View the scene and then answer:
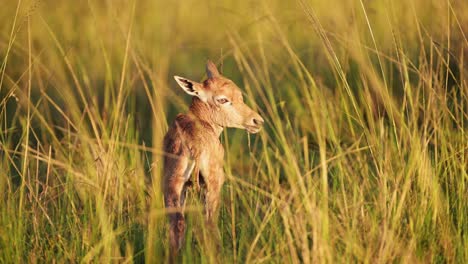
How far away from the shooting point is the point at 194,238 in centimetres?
461

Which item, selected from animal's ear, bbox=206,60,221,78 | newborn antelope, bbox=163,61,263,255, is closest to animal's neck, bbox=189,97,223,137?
newborn antelope, bbox=163,61,263,255

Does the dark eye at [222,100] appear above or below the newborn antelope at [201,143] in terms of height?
Result: above

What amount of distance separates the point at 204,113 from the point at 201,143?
0.27m

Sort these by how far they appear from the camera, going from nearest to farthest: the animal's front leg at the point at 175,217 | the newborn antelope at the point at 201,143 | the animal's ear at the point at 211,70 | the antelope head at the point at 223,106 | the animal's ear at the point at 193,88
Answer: the animal's front leg at the point at 175,217 < the newborn antelope at the point at 201,143 < the animal's ear at the point at 193,88 < the antelope head at the point at 223,106 < the animal's ear at the point at 211,70

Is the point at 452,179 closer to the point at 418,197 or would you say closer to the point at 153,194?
the point at 418,197

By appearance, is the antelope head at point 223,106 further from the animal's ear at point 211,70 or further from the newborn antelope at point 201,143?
the animal's ear at point 211,70

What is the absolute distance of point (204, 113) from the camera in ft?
15.8

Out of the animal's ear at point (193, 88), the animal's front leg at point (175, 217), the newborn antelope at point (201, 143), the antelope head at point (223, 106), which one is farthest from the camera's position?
the antelope head at point (223, 106)

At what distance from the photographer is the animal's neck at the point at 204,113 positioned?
4812mm

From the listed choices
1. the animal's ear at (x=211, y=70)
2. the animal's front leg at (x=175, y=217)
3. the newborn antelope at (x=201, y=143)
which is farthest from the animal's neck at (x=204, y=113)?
the animal's front leg at (x=175, y=217)

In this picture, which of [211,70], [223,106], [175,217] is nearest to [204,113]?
[223,106]

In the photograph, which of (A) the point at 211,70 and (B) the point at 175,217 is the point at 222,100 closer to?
(A) the point at 211,70

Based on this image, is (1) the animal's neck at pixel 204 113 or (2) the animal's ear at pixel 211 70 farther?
(2) the animal's ear at pixel 211 70

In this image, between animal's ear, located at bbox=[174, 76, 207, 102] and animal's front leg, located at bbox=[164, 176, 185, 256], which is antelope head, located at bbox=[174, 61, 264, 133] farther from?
animal's front leg, located at bbox=[164, 176, 185, 256]
